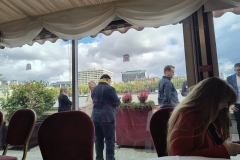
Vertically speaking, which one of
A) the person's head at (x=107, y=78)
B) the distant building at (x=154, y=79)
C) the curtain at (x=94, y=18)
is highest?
the curtain at (x=94, y=18)

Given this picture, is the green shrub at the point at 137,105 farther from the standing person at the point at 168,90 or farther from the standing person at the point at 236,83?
the standing person at the point at 236,83

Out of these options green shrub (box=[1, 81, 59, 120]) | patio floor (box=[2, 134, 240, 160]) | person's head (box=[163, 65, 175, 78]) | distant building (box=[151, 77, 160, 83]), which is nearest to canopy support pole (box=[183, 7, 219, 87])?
person's head (box=[163, 65, 175, 78])

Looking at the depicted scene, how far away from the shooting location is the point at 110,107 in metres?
2.24

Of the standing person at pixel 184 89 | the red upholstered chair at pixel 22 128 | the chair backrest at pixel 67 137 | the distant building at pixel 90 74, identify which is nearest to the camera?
the chair backrest at pixel 67 137

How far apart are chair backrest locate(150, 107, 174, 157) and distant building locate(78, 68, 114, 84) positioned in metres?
1.13

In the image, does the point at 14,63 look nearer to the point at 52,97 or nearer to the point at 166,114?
the point at 52,97

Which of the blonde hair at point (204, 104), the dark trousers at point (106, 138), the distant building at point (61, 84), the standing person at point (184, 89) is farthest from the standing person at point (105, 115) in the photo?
the blonde hair at point (204, 104)

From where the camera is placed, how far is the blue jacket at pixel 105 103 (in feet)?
7.30

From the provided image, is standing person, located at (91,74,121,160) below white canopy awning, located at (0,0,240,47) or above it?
below

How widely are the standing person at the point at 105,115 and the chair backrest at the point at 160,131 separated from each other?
944mm

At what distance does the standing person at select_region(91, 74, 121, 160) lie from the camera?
7.28 ft

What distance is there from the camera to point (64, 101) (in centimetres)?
246

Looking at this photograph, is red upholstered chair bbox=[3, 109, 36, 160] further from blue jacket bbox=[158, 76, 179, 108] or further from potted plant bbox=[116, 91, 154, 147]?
blue jacket bbox=[158, 76, 179, 108]

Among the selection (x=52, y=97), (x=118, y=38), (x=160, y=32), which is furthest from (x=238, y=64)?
(x=52, y=97)
